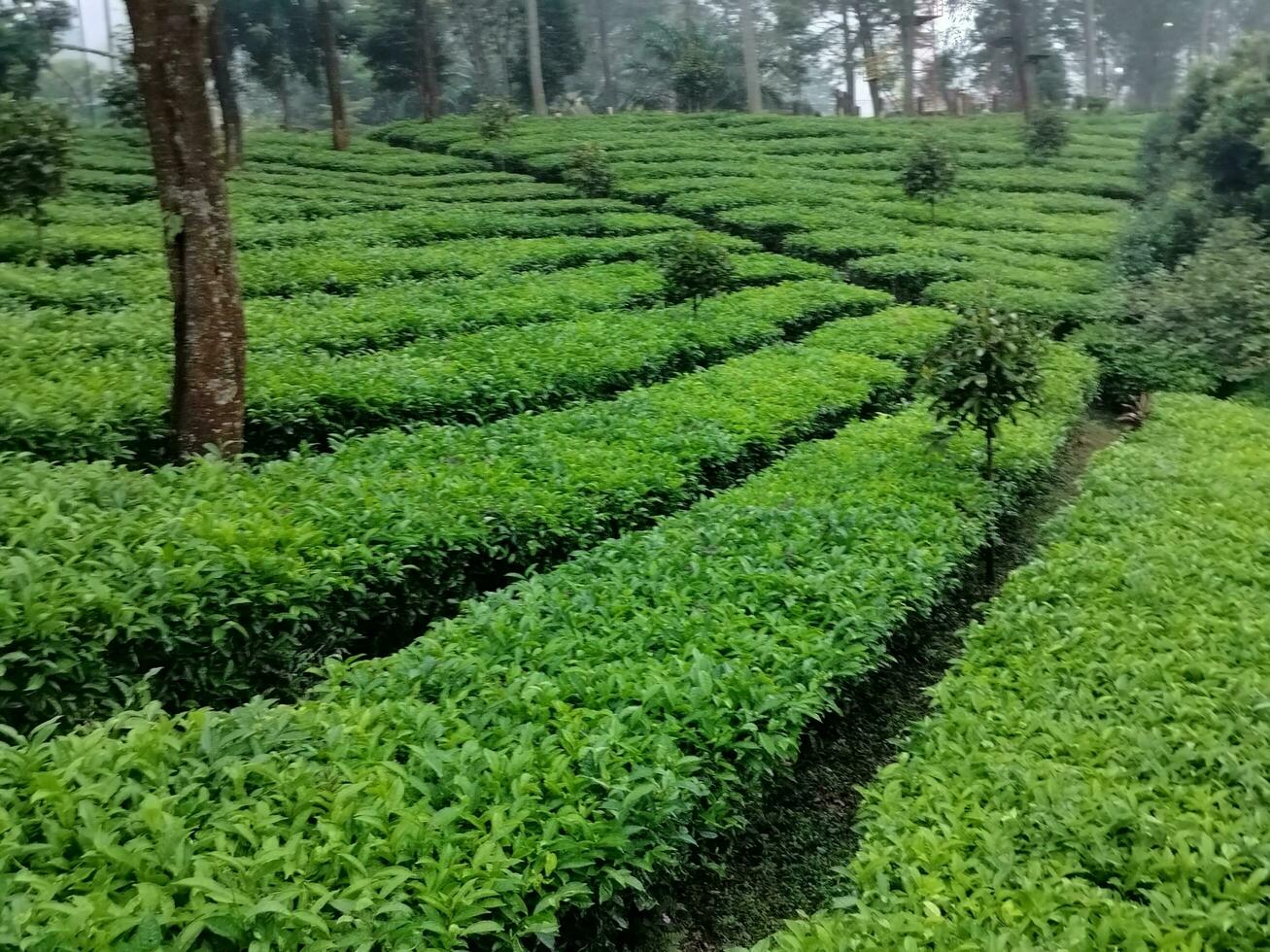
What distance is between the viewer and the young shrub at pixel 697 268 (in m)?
11.2

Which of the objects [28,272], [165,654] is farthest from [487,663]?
[28,272]

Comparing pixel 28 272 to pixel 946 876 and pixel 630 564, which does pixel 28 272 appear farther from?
pixel 946 876

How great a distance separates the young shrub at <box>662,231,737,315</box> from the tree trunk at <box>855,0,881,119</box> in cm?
2891

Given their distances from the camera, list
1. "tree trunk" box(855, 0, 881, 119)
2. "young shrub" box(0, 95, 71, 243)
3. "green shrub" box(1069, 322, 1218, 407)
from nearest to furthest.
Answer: "young shrub" box(0, 95, 71, 243) < "green shrub" box(1069, 322, 1218, 407) < "tree trunk" box(855, 0, 881, 119)

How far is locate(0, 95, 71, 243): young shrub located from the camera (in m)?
9.97

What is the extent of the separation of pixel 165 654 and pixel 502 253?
10.5 metres

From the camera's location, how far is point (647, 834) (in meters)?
3.06

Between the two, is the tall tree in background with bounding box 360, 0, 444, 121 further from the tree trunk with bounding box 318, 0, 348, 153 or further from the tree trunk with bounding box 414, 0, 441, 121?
the tree trunk with bounding box 318, 0, 348, 153

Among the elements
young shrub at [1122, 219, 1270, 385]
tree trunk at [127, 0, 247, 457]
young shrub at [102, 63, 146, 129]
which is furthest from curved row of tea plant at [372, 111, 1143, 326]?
tree trunk at [127, 0, 247, 457]

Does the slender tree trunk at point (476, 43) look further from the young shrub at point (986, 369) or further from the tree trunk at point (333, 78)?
the young shrub at point (986, 369)

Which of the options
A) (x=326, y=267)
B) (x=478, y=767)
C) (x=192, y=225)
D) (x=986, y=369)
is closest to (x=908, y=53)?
(x=326, y=267)

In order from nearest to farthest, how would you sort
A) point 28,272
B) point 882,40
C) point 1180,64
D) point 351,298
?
point 28,272
point 351,298
point 882,40
point 1180,64

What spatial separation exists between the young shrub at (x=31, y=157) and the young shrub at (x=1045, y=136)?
2314cm

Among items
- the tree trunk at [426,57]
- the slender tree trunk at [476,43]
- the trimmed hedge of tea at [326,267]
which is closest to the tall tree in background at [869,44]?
the slender tree trunk at [476,43]
